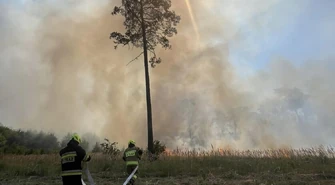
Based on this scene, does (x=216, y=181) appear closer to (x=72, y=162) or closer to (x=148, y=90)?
(x=72, y=162)

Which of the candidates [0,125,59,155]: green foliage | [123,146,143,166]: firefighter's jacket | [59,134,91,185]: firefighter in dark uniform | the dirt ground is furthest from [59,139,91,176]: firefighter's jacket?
[0,125,59,155]: green foliage

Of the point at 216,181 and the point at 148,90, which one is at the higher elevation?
the point at 148,90

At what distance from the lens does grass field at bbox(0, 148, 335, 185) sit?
12.4m

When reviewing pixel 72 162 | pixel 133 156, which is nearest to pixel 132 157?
pixel 133 156

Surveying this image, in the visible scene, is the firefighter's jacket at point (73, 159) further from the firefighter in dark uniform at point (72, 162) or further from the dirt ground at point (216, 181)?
the dirt ground at point (216, 181)

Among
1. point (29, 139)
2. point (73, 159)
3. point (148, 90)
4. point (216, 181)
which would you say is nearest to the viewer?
point (73, 159)

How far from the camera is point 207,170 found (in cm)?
1504

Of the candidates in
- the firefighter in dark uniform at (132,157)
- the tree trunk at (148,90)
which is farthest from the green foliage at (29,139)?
the firefighter in dark uniform at (132,157)

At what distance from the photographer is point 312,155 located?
707 inches

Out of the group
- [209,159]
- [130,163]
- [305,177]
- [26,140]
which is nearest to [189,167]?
[209,159]

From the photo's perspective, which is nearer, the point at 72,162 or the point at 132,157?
the point at 72,162

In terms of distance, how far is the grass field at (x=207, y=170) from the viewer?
1244 centimetres

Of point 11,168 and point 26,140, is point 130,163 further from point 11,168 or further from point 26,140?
point 26,140

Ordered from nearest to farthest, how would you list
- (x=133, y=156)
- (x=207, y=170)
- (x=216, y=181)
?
(x=133, y=156) < (x=216, y=181) < (x=207, y=170)
